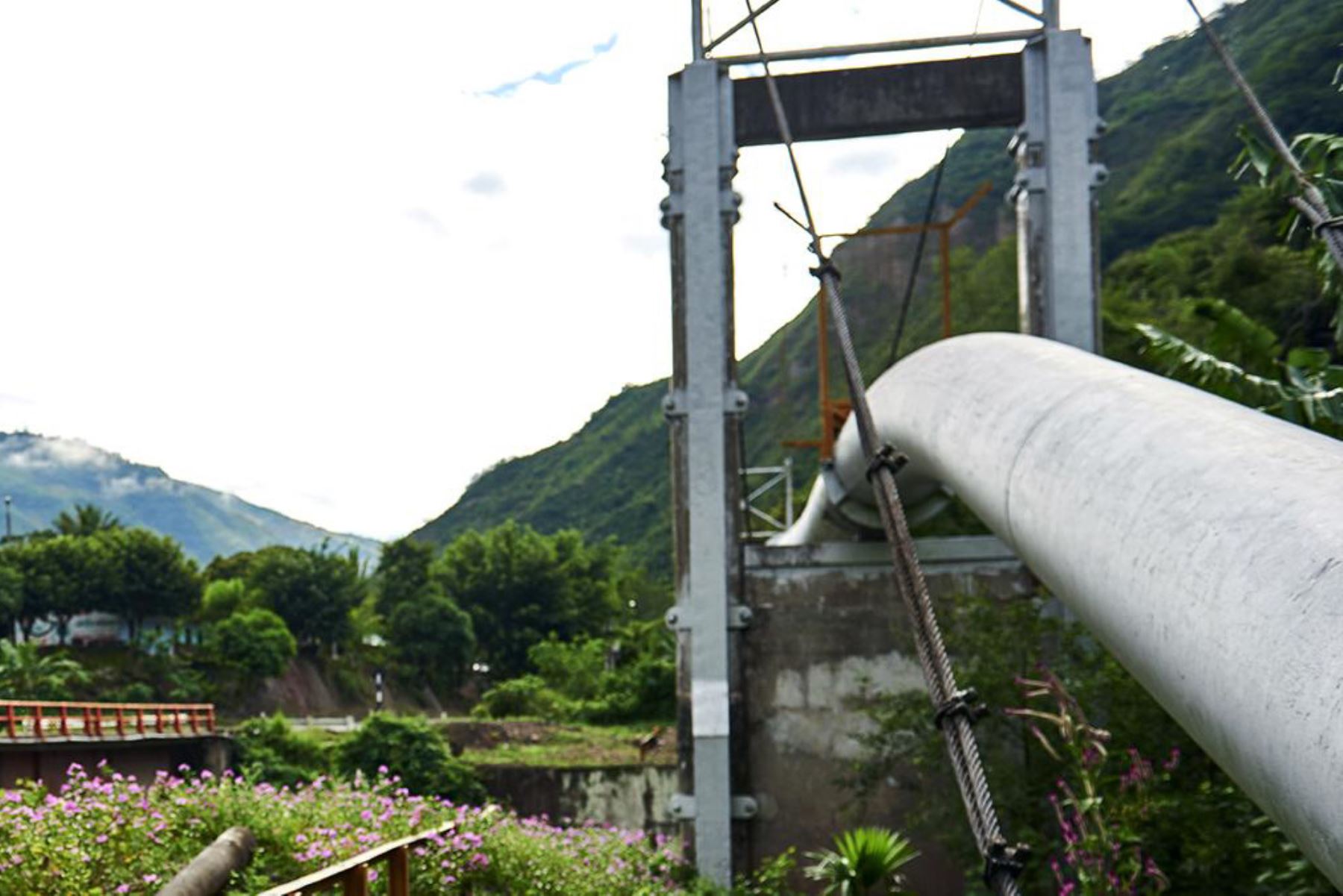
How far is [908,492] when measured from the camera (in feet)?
40.2

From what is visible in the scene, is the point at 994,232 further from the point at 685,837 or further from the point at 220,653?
the point at 685,837

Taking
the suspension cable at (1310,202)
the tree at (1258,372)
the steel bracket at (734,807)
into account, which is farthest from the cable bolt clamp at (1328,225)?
the steel bracket at (734,807)

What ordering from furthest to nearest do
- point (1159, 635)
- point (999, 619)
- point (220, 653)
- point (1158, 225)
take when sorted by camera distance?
point (1158, 225), point (220, 653), point (999, 619), point (1159, 635)

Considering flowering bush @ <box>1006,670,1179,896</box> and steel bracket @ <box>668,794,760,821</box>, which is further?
steel bracket @ <box>668,794,760,821</box>

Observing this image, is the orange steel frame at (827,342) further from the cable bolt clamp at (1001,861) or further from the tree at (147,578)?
the tree at (147,578)

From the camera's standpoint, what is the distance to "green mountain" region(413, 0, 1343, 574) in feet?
148

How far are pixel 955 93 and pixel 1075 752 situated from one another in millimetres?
8053

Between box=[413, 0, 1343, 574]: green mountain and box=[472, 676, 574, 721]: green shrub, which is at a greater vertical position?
box=[413, 0, 1343, 574]: green mountain

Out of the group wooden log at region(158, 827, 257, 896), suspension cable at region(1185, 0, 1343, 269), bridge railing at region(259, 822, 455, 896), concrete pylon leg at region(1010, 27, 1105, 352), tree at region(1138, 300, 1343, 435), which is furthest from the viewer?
concrete pylon leg at region(1010, 27, 1105, 352)

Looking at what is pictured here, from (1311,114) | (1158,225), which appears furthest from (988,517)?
(1158,225)

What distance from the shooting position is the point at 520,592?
215ft

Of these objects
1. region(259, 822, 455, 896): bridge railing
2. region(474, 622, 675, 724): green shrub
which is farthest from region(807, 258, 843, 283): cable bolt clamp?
region(474, 622, 675, 724): green shrub

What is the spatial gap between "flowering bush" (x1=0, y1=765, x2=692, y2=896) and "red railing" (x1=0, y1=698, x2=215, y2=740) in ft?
58.4

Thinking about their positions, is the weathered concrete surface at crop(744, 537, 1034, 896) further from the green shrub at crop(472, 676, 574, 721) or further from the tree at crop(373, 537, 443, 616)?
the tree at crop(373, 537, 443, 616)
